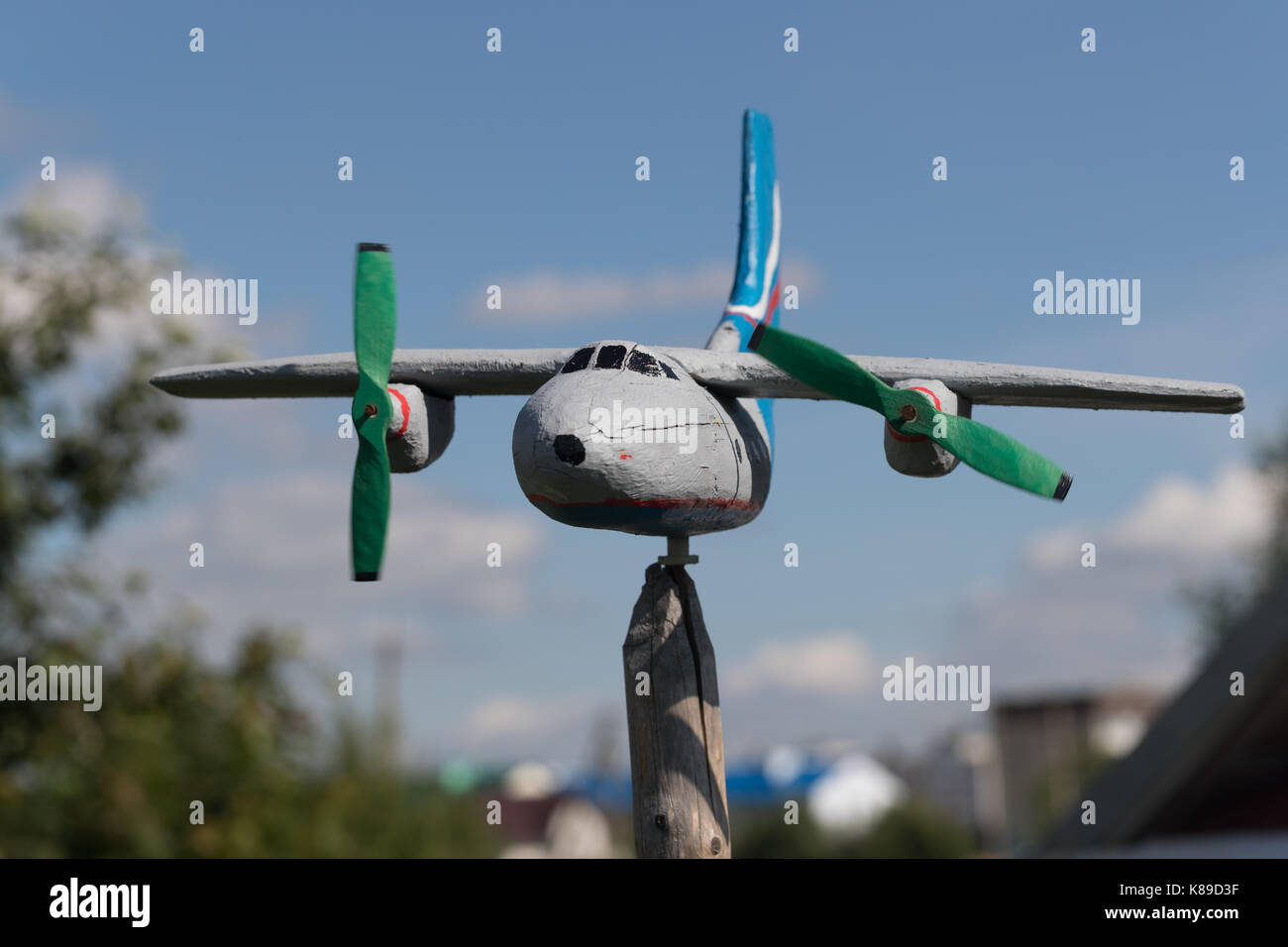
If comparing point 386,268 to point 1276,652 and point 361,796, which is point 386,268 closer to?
point 1276,652

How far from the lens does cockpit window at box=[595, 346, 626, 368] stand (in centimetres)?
597

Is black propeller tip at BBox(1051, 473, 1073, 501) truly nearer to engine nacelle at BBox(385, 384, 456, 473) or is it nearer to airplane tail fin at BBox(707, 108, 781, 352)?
airplane tail fin at BBox(707, 108, 781, 352)

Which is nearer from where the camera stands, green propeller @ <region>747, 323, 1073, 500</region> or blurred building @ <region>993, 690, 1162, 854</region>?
green propeller @ <region>747, 323, 1073, 500</region>

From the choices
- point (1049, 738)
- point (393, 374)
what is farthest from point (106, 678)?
point (1049, 738)

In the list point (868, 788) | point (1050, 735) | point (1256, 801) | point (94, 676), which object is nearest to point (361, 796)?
point (94, 676)

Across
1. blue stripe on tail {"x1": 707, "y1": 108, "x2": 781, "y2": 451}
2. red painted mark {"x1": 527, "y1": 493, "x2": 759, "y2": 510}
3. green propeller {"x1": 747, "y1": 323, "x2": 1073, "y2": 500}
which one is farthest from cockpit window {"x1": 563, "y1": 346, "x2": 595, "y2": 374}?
blue stripe on tail {"x1": 707, "y1": 108, "x2": 781, "y2": 451}

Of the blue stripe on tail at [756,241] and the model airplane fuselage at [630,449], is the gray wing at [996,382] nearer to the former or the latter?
the model airplane fuselage at [630,449]

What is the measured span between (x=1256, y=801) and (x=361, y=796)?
14.9 m

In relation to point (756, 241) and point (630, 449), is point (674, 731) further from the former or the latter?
point (756, 241)

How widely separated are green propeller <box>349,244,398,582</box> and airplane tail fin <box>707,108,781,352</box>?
190 centimetres

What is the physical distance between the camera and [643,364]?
601cm

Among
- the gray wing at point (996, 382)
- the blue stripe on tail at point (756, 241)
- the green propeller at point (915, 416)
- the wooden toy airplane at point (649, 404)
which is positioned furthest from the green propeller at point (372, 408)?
the blue stripe on tail at point (756, 241)

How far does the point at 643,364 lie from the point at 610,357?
0.15 m

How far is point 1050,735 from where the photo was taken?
80.1 metres
